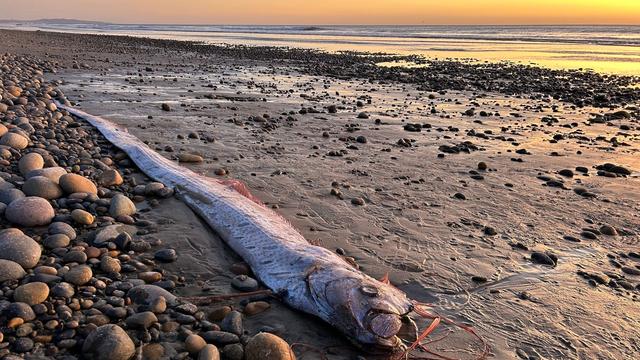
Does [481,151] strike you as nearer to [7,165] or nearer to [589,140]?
[589,140]

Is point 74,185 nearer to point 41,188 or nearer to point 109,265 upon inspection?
point 41,188

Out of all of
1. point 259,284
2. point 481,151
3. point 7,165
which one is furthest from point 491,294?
point 7,165

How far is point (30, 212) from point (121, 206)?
86 cm

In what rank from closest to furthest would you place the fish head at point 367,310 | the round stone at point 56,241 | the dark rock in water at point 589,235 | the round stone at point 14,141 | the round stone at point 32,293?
the fish head at point 367,310, the round stone at point 32,293, the round stone at point 56,241, the dark rock in water at point 589,235, the round stone at point 14,141

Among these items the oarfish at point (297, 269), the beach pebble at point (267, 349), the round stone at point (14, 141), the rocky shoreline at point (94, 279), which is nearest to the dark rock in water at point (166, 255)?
the rocky shoreline at point (94, 279)

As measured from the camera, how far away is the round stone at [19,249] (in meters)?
3.92

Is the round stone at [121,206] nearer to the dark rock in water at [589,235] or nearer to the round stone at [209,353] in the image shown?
the round stone at [209,353]

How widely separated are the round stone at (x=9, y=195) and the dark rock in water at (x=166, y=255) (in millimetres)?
1788

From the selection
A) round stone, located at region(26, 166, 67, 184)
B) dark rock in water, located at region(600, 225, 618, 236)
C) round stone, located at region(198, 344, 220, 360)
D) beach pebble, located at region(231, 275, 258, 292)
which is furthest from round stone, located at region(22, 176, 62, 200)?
dark rock in water, located at region(600, 225, 618, 236)

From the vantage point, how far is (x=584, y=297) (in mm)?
4277

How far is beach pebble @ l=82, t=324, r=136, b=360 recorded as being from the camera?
Result: 3006 millimetres

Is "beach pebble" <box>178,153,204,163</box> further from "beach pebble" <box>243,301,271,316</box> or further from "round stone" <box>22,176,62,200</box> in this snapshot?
"beach pebble" <box>243,301,271,316</box>

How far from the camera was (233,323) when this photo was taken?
3.55 m

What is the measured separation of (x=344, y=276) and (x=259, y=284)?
2.97ft
